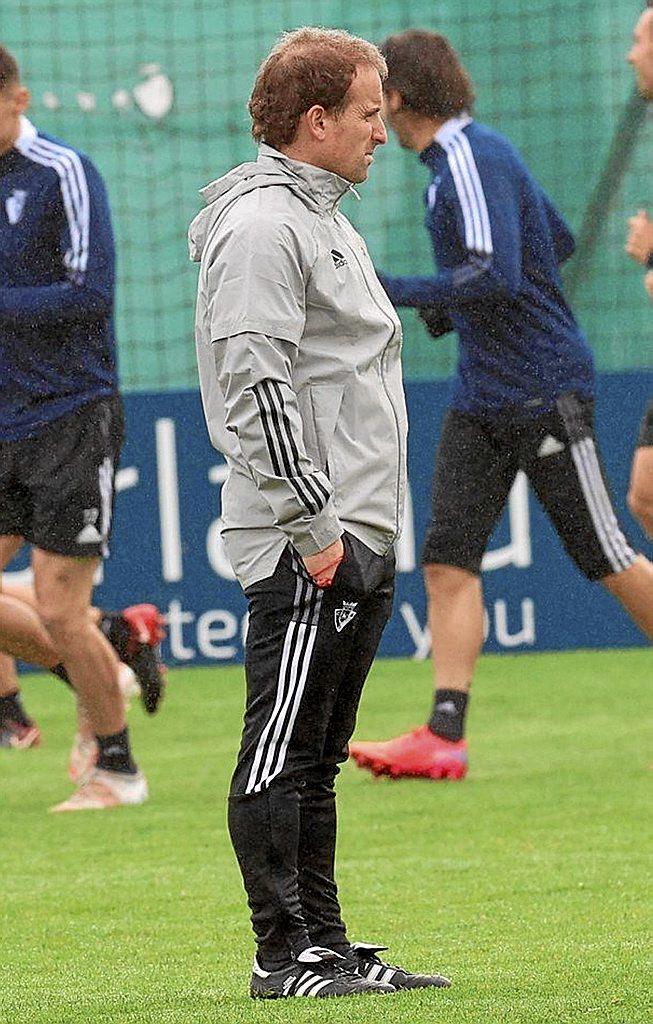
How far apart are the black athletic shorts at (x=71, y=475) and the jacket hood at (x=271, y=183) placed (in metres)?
2.62

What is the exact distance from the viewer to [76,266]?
21.4ft

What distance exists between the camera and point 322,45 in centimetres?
395

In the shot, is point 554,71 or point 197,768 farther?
point 554,71

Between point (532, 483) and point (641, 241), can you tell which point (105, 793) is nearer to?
point (532, 483)

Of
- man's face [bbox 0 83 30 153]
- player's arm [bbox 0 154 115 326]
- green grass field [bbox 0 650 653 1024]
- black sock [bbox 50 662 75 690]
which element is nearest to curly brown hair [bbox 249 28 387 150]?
green grass field [bbox 0 650 653 1024]

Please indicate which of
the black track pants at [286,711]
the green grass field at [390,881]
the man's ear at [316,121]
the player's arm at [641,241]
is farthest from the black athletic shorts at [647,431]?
the man's ear at [316,121]

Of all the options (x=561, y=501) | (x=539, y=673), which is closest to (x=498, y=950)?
(x=561, y=501)

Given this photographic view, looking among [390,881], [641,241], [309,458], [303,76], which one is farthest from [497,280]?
[309,458]

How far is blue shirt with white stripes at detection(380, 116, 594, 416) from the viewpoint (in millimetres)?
6859

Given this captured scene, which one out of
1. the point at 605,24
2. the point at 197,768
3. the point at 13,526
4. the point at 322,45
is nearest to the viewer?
the point at 322,45

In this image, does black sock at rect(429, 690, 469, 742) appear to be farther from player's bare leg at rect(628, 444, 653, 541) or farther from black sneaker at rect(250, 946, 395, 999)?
black sneaker at rect(250, 946, 395, 999)

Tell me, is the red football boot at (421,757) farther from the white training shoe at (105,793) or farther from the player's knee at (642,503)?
the player's knee at (642,503)

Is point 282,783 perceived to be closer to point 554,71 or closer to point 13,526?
point 13,526

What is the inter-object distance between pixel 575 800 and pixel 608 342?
540 cm
